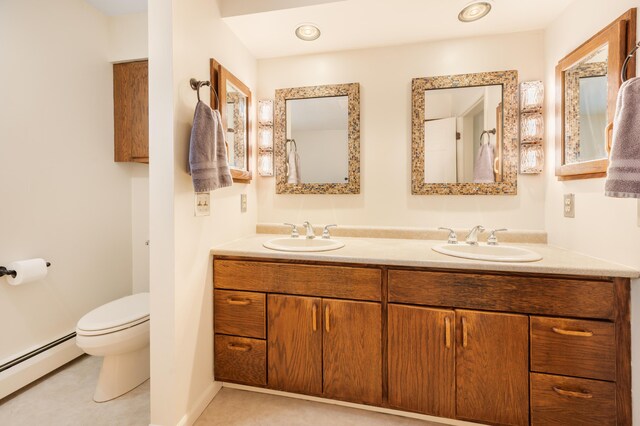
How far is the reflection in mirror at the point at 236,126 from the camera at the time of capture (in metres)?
1.84

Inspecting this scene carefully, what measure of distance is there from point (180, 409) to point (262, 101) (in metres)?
1.94

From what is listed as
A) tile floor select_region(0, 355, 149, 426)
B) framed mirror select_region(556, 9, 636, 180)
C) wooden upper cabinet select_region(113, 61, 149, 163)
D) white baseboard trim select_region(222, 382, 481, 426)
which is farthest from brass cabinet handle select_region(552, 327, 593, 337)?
wooden upper cabinet select_region(113, 61, 149, 163)

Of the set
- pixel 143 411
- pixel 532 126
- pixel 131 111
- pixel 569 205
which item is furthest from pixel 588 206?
pixel 131 111

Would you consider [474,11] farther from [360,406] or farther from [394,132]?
[360,406]

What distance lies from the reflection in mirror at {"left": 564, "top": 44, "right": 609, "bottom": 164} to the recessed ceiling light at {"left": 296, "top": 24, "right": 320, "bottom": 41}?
144 cm

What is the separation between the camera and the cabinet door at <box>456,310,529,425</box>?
4.27 feet

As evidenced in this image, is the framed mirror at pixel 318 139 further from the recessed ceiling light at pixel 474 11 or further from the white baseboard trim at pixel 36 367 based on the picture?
the white baseboard trim at pixel 36 367

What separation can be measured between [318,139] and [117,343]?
1719 millimetres

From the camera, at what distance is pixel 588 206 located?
1459 mm

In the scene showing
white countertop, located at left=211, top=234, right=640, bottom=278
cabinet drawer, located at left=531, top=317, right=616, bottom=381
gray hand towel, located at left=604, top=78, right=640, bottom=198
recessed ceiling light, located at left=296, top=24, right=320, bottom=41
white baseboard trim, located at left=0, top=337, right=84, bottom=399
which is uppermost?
recessed ceiling light, located at left=296, top=24, right=320, bottom=41

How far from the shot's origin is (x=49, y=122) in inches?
75.4

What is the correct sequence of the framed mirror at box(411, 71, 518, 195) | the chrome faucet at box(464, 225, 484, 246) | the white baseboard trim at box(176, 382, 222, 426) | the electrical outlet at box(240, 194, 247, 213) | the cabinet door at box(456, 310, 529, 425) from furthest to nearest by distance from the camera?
1. the electrical outlet at box(240, 194, 247, 213)
2. the framed mirror at box(411, 71, 518, 195)
3. the chrome faucet at box(464, 225, 484, 246)
4. the white baseboard trim at box(176, 382, 222, 426)
5. the cabinet door at box(456, 310, 529, 425)

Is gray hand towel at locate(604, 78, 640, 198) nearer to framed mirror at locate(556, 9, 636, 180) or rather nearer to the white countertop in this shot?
framed mirror at locate(556, 9, 636, 180)

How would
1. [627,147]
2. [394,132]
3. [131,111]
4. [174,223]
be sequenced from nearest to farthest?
[627,147], [174,223], [394,132], [131,111]
